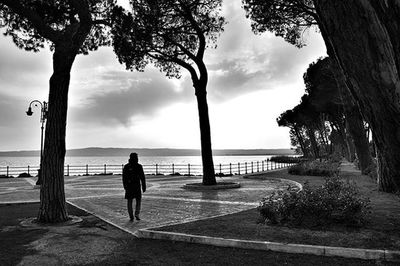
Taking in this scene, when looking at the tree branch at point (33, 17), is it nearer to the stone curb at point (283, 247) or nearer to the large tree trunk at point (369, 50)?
the stone curb at point (283, 247)

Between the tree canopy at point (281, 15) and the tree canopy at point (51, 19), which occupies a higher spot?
the tree canopy at point (281, 15)

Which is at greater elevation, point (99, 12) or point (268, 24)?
point (268, 24)

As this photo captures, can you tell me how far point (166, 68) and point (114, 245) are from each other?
14883 mm

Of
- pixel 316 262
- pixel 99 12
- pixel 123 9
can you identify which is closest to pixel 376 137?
pixel 316 262

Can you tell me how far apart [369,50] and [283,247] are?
157 inches

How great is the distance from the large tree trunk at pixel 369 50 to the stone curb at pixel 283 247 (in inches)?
134

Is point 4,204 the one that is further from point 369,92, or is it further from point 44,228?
point 369,92

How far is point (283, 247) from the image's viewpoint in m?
5.55

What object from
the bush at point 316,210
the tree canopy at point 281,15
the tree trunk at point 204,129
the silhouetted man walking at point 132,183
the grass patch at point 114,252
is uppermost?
the tree canopy at point 281,15

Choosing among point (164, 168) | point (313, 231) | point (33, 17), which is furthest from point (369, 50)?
point (164, 168)

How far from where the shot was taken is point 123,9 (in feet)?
39.1

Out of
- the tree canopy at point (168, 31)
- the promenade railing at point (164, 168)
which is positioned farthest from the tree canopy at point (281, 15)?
the promenade railing at point (164, 168)

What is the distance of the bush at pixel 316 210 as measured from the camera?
22.8 ft

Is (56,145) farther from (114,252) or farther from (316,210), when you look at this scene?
(316,210)
